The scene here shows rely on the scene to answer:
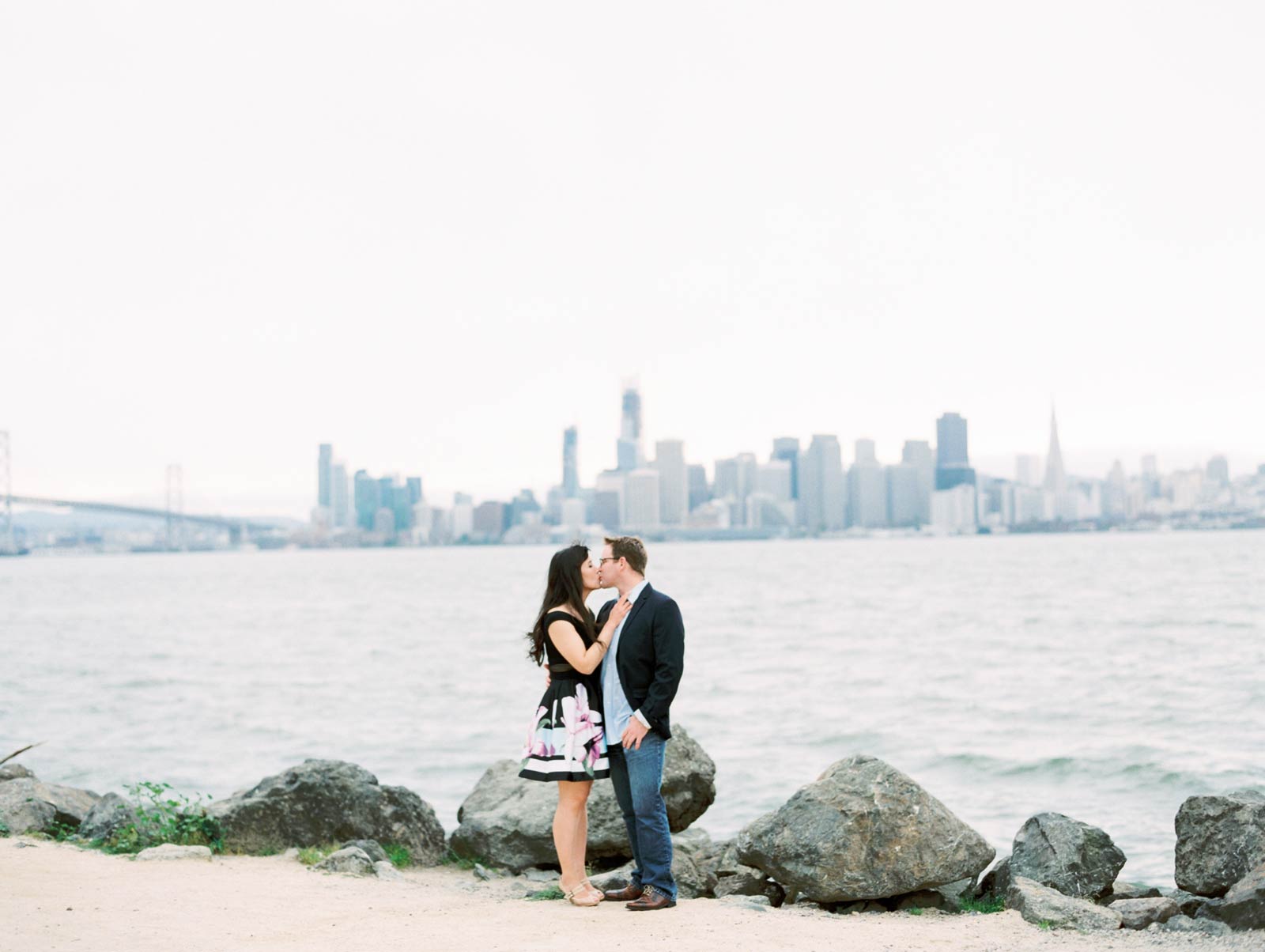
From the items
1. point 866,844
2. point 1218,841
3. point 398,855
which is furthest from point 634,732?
point 1218,841

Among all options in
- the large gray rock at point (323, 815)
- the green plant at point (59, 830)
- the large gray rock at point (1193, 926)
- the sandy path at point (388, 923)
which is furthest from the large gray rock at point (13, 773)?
the large gray rock at point (1193, 926)

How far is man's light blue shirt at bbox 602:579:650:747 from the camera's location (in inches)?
277

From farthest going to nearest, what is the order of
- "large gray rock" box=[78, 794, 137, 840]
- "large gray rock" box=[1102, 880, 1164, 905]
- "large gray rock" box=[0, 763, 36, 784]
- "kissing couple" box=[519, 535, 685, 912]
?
"large gray rock" box=[0, 763, 36, 784]
"large gray rock" box=[78, 794, 137, 840]
"large gray rock" box=[1102, 880, 1164, 905]
"kissing couple" box=[519, 535, 685, 912]

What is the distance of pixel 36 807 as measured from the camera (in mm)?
10680

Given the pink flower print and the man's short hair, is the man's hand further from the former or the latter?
the man's short hair

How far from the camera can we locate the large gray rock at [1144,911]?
7562 millimetres

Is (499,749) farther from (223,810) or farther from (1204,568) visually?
(1204,568)

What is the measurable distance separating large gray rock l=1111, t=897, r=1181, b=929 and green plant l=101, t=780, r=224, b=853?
20.9ft

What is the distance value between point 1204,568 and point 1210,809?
262 feet

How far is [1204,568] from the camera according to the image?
266 feet

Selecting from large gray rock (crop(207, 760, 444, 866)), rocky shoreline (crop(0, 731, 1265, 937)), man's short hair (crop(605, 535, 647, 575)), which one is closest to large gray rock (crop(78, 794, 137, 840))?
rocky shoreline (crop(0, 731, 1265, 937))

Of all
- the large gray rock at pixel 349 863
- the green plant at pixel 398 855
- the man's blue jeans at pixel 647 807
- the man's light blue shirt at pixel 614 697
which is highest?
the man's light blue shirt at pixel 614 697

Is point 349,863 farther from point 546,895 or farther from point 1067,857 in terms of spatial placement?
point 1067,857

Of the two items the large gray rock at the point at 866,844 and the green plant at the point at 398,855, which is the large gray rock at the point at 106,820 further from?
the large gray rock at the point at 866,844
